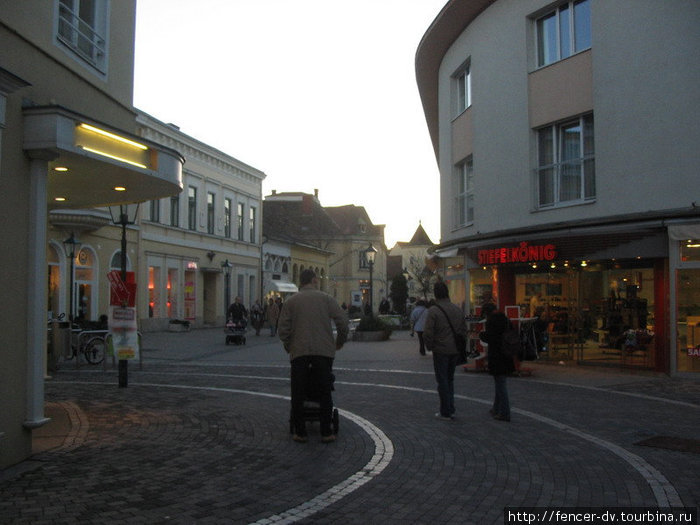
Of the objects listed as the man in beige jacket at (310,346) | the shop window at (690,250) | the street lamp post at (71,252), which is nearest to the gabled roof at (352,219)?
the street lamp post at (71,252)

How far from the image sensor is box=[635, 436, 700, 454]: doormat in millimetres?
7441

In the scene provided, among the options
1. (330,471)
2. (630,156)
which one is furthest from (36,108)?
(630,156)

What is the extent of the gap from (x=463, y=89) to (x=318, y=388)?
629 inches

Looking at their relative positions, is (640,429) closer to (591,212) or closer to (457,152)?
(591,212)

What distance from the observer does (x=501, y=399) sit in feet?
29.6

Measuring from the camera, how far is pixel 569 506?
536 cm

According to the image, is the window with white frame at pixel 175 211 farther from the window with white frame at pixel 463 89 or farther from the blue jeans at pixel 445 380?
the blue jeans at pixel 445 380

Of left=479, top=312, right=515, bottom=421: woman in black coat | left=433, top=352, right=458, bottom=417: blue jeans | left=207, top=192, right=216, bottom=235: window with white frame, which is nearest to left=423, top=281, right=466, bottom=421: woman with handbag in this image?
left=433, top=352, right=458, bottom=417: blue jeans

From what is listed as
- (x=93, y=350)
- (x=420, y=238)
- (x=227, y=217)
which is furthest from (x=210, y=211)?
(x=420, y=238)

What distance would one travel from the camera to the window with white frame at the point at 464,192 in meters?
20.7

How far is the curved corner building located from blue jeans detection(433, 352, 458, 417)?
18.0 ft

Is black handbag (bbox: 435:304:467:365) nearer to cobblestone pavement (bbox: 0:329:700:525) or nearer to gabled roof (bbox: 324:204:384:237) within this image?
cobblestone pavement (bbox: 0:329:700:525)

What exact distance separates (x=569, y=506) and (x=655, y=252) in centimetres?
1050

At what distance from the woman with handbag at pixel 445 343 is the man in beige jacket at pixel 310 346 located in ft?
6.01
